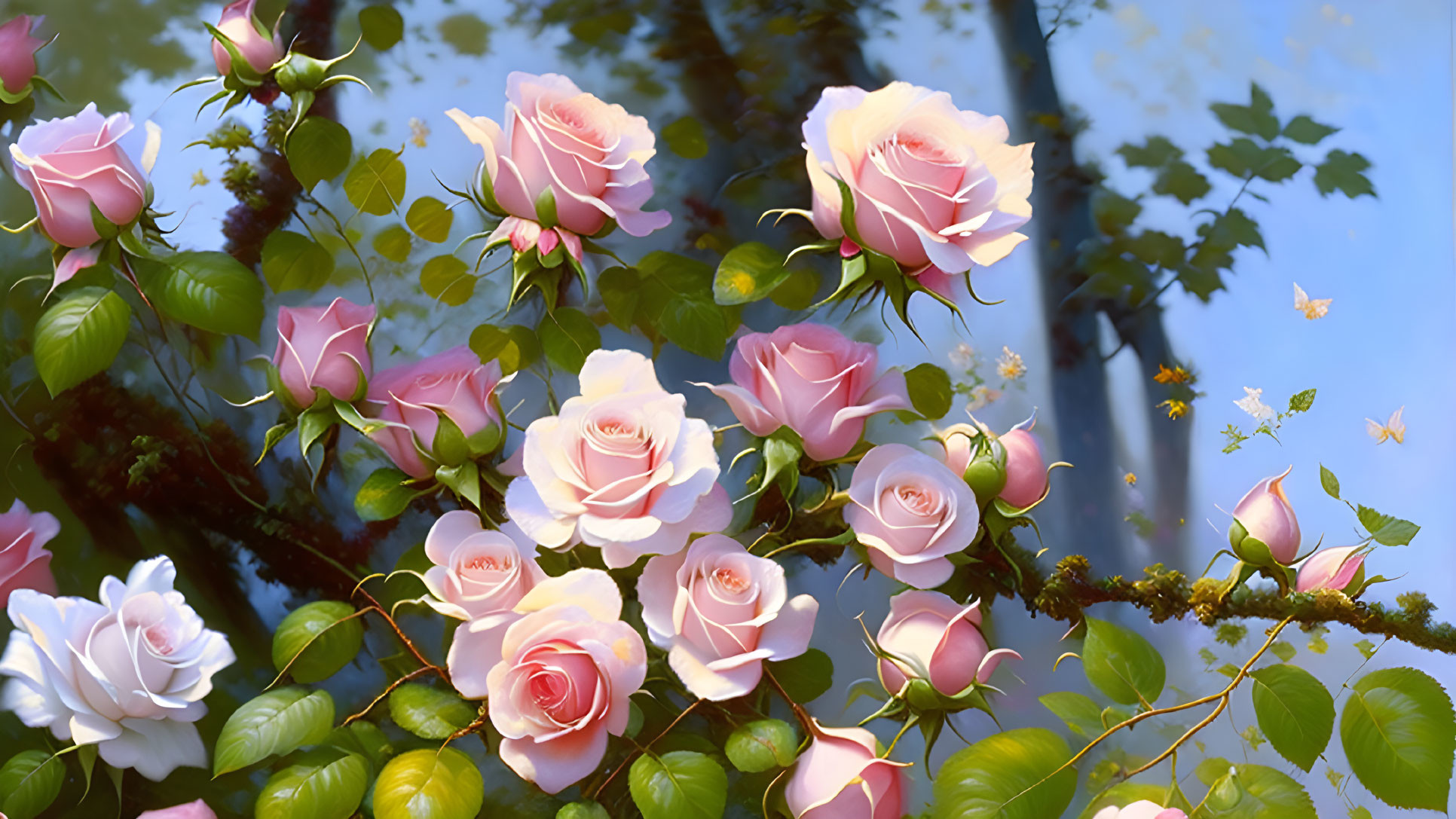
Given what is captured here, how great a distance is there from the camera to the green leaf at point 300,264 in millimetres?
800

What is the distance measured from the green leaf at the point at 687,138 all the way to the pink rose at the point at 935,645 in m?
0.41

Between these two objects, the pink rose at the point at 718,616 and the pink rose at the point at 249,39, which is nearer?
the pink rose at the point at 718,616

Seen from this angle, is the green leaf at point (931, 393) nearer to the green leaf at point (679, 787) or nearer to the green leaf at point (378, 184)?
the green leaf at point (679, 787)

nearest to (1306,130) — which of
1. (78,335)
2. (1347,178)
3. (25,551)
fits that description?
(1347,178)

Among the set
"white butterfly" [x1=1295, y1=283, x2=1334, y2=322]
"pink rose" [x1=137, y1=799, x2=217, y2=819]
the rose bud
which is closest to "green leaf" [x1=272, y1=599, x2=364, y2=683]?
"pink rose" [x1=137, y1=799, x2=217, y2=819]

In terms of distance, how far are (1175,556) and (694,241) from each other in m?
0.47

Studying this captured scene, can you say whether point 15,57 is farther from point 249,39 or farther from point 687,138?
point 687,138

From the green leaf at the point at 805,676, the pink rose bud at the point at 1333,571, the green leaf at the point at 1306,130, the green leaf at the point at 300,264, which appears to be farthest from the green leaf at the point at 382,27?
the pink rose bud at the point at 1333,571

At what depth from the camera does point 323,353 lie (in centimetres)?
76

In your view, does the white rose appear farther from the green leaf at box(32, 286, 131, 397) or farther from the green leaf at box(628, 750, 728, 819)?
the green leaf at box(628, 750, 728, 819)

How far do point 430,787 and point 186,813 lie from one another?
9.0 inches

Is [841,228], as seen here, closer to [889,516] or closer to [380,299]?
[889,516]

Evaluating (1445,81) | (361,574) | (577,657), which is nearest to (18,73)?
(361,574)

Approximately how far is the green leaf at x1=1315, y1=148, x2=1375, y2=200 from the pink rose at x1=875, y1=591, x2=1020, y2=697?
45cm
